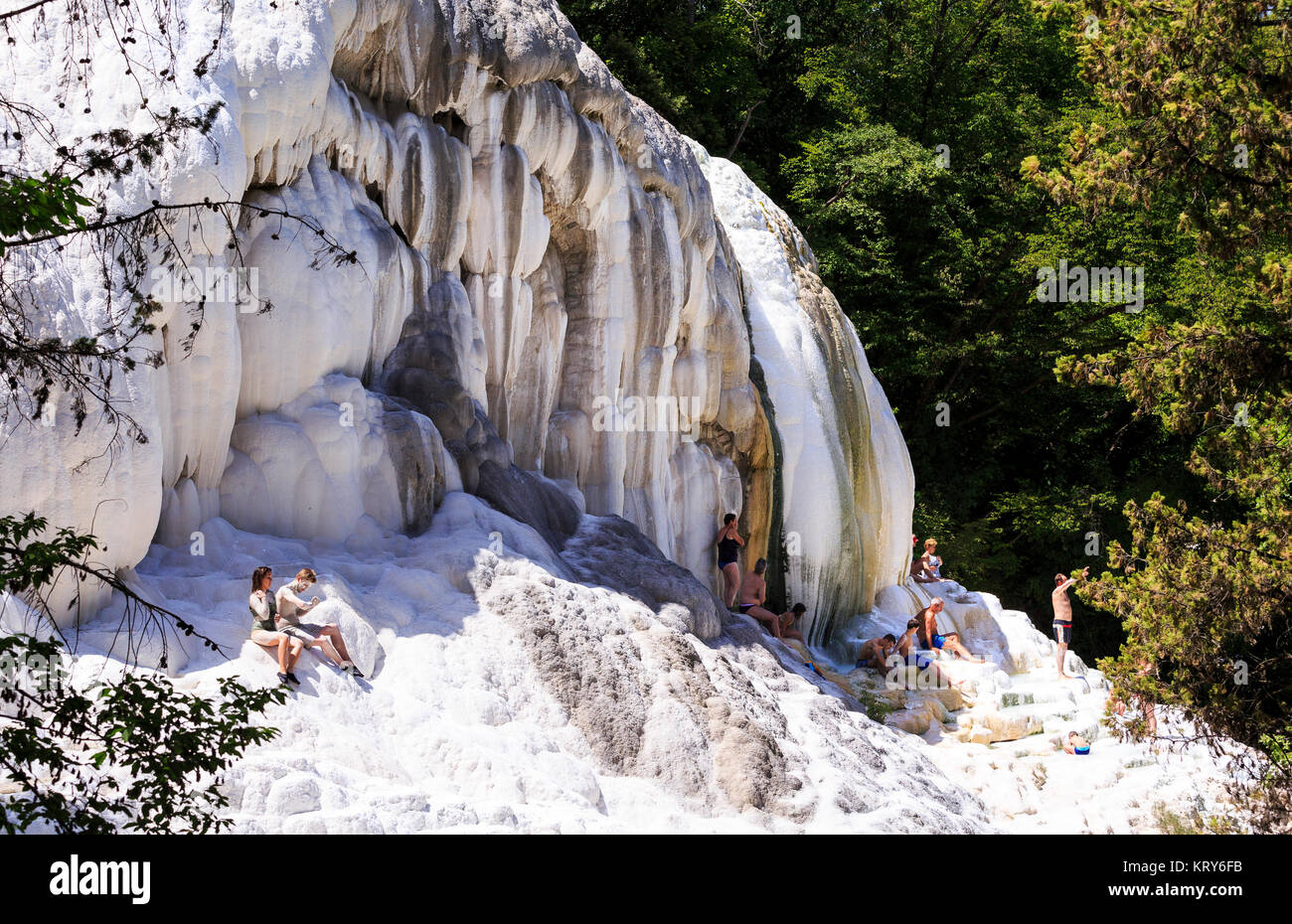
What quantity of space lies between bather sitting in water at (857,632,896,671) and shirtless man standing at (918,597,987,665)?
63 cm

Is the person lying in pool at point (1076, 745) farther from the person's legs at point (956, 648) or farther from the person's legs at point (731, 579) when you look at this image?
the person's legs at point (731, 579)

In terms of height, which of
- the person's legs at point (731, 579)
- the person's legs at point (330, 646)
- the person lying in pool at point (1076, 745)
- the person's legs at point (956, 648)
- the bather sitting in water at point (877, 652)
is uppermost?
the person's legs at point (330, 646)

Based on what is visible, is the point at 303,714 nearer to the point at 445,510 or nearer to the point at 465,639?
the point at 465,639

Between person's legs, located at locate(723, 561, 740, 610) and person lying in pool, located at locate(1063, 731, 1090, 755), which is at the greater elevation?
person's legs, located at locate(723, 561, 740, 610)

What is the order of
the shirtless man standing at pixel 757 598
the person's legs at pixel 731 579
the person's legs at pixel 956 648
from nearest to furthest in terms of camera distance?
the shirtless man standing at pixel 757 598, the person's legs at pixel 731 579, the person's legs at pixel 956 648

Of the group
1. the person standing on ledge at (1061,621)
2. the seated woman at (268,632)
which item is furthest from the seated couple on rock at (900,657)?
the seated woman at (268,632)

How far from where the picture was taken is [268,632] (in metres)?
7.85

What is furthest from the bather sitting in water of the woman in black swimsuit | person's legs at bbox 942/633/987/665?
the woman in black swimsuit

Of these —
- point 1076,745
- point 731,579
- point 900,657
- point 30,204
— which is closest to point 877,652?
point 900,657

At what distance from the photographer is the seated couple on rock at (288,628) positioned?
7770 mm

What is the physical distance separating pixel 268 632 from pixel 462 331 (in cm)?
404

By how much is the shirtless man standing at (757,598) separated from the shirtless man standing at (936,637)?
1868 mm

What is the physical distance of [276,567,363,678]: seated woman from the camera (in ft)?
26.2

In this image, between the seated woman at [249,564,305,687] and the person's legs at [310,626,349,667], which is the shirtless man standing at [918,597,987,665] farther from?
the seated woman at [249,564,305,687]
